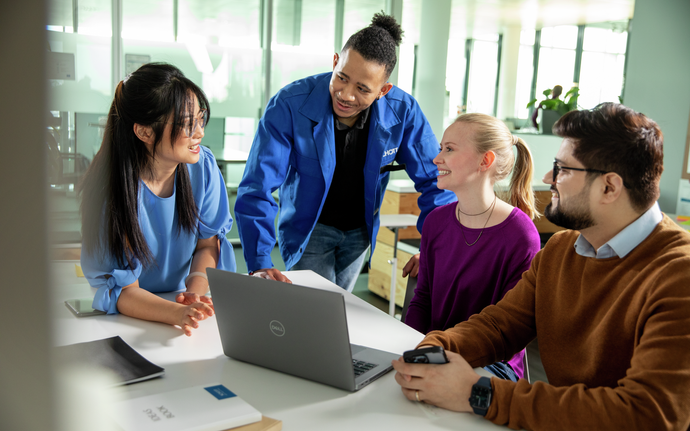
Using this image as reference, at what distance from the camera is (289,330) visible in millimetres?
1035

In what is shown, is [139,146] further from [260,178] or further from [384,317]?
[384,317]

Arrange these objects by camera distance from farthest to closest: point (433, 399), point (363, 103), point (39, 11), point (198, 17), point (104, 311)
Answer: point (198, 17) < point (363, 103) < point (104, 311) < point (433, 399) < point (39, 11)

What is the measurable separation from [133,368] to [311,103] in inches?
46.9

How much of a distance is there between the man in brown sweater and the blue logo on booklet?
1.01ft

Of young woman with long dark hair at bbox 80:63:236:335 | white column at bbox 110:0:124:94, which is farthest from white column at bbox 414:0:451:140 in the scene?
young woman with long dark hair at bbox 80:63:236:335

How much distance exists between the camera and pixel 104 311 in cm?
139

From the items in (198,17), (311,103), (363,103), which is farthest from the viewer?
(198,17)

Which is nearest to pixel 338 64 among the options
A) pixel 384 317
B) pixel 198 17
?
pixel 384 317

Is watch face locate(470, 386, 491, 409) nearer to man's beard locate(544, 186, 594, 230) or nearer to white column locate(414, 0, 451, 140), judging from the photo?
man's beard locate(544, 186, 594, 230)

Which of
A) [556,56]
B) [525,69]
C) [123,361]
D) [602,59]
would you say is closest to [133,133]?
[123,361]

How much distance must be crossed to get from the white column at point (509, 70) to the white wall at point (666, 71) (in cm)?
478

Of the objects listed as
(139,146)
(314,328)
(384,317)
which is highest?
(139,146)

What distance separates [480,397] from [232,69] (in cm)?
383

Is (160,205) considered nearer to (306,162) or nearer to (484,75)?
(306,162)
